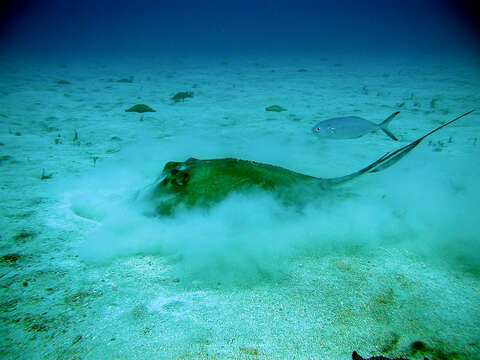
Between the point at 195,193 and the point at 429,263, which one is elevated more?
the point at 195,193

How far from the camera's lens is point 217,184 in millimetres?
2611

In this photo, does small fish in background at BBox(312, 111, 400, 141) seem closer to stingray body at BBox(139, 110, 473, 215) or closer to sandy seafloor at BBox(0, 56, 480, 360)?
sandy seafloor at BBox(0, 56, 480, 360)

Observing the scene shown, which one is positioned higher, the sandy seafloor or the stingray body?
the stingray body

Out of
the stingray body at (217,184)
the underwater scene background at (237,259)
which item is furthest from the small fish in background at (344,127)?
the stingray body at (217,184)

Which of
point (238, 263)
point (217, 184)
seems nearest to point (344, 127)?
point (217, 184)

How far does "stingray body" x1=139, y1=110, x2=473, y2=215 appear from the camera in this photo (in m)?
2.57

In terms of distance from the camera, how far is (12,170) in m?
3.91

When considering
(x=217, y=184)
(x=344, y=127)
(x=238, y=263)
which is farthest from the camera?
(x=344, y=127)

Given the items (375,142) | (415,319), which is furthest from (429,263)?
(375,142)

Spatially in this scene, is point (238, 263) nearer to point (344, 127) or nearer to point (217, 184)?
point (217, 184)

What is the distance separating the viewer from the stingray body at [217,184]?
101 inches

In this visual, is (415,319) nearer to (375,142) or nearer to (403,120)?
(375,142)

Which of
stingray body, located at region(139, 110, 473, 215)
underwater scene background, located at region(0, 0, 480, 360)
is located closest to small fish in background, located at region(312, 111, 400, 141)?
underwater scene background, located at region(0, 0, 480, 360)

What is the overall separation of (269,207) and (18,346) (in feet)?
7.00
